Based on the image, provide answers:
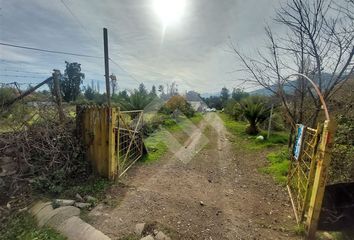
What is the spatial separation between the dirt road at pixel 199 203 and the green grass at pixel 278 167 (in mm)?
248

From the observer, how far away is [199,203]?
14.3 feet

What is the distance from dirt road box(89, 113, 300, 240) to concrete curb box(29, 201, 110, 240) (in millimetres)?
199

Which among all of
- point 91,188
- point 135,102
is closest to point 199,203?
point 91,188

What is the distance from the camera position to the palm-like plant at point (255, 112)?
40.2ft

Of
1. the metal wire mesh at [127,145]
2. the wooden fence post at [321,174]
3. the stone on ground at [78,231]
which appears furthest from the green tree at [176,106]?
the wooden fence post at [321,174]

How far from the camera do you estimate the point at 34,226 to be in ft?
10.7

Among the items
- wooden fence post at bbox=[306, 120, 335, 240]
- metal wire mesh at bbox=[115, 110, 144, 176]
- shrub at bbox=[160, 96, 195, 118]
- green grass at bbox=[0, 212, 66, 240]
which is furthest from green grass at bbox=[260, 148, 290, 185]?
shrub at bbox=[160, 96, 195, 118]

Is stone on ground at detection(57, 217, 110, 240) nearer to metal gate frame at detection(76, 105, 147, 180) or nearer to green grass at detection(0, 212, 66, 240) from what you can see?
green grass at detection(0, 212, 66, 240)

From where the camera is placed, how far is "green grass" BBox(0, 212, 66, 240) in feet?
9.85

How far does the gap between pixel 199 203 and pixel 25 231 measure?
2.80 m

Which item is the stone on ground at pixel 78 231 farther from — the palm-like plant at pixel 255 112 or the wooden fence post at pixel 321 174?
the palm-like plant at pixel 255 112

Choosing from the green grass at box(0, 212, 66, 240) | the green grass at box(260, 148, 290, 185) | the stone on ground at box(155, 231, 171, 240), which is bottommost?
the green grass at box(260, 148, 290, 185)

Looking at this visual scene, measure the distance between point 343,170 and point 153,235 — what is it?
3945 millimetres

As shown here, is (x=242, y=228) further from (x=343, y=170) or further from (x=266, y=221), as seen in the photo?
(x=343, y=170)
